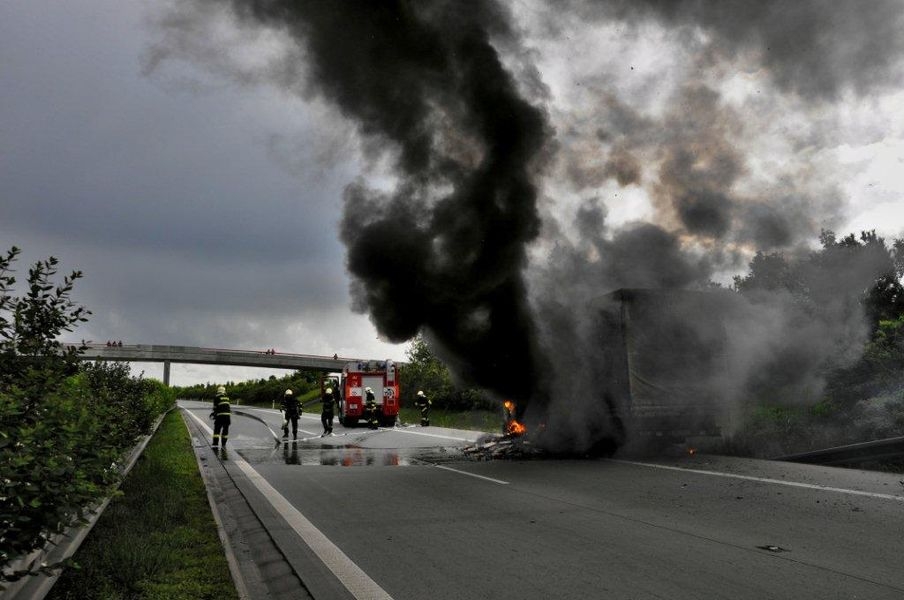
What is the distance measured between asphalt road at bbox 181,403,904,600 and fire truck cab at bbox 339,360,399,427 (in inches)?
697

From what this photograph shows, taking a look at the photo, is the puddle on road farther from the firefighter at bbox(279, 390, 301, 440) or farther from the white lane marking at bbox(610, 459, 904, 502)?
the white lane marking at bbox(610, 459, 904, 502)

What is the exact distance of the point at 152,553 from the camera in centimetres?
541

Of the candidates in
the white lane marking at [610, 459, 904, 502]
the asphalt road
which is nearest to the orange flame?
the asphalt road

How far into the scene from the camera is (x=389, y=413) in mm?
29266

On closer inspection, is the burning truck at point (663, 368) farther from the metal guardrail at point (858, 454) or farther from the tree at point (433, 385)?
the tree at point (433, 385)

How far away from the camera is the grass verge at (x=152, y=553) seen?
4652 millimetres

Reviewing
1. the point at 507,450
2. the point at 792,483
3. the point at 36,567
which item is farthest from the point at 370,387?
the point at 36,567

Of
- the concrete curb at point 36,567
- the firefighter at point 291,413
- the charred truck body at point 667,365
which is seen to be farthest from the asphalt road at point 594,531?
the firefighter at point 291,413

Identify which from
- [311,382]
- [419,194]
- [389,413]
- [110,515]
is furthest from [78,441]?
[311,382]

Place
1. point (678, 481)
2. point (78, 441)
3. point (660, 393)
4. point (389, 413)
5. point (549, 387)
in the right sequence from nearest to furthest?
point (78, 441), point (678, 481), point (660, 393), point (549, 387), point (389, 413)

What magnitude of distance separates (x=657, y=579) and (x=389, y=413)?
25.1 meters

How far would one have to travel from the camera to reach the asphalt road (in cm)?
465

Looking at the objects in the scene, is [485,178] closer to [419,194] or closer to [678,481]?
[419,194]

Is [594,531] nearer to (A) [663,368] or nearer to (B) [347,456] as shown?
(A) [663,368]
